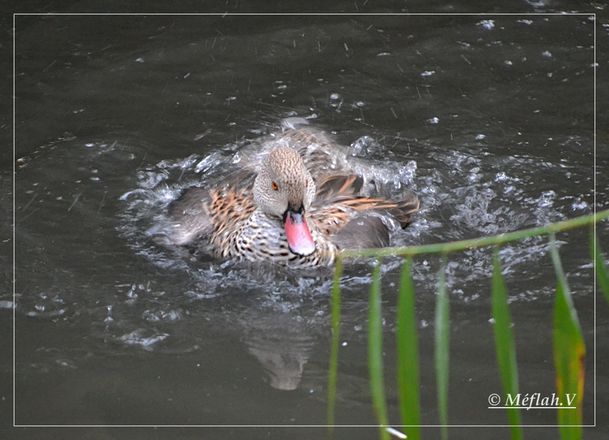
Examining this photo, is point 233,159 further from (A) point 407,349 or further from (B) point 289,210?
(A) point 407,349

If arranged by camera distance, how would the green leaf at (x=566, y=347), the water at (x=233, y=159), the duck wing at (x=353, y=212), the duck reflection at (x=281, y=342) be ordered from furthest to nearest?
1. the duck wing at (x=353, y=212)
2. the duck reflection at (x=281, y=342)
3. the water at (x=233, y=159)
4. the green leaf at (x=566, y=347)

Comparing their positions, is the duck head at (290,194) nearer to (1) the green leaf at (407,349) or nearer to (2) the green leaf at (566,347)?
(2) the green leaf at (566,347)

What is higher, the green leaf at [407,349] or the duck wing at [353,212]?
the duck wing at [353,212]

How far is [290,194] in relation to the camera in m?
5.42

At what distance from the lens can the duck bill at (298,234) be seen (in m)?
5.43

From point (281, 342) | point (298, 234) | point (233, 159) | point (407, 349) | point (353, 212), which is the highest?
point (233, 159)

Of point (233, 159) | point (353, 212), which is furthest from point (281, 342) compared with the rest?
point (233, 159)

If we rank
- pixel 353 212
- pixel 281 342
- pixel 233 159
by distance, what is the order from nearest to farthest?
pixel 281 342 → pixel 353 212 → pixel 233 159

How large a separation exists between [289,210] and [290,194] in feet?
0.34

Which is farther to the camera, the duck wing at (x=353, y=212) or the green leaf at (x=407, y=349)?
the duck wing at (x=353, y=212)

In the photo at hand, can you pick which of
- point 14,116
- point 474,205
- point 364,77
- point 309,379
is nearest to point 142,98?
point 14,116

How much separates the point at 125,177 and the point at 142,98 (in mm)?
1065

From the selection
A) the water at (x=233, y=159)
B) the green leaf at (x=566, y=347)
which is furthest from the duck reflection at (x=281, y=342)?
the green leaf at (x=566, y=347)

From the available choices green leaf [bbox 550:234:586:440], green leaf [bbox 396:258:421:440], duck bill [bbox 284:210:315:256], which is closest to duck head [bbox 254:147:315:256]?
duck bill [bbox 284:210:315:256]
